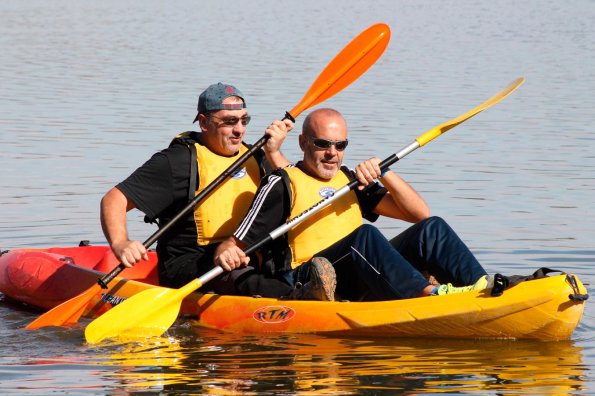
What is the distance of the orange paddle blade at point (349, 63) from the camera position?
29.9 ft

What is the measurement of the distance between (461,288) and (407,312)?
0.31 metres

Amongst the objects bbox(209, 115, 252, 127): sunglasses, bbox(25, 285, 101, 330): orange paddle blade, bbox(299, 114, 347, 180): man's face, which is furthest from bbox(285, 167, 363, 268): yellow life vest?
bbox(25, 285, 101, 330): orange paddle blade

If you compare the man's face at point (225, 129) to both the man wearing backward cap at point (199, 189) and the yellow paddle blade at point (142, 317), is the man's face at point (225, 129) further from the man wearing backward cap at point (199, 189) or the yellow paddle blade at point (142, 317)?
the yellow paddle blade at point (142, 317)

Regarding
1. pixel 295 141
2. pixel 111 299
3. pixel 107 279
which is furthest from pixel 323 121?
pixel 295 141

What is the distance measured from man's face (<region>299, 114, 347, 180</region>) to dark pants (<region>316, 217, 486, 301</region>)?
44cm

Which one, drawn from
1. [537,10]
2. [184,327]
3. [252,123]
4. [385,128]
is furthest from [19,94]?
[537,10]

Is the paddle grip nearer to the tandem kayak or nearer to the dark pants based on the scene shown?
the tandem kayak

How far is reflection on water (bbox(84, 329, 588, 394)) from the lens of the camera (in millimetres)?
6516

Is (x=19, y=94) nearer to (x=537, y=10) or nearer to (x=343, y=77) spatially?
(x=343, y=77)

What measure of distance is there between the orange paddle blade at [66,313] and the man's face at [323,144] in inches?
59.6

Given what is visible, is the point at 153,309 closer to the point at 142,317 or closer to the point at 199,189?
the point at 142,317

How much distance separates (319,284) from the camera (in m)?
7.27

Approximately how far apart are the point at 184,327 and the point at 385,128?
828 centimetres

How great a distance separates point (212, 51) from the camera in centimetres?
2644
